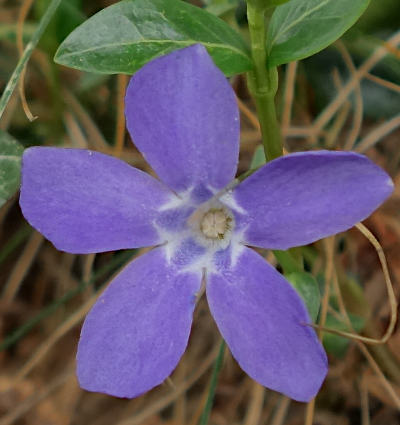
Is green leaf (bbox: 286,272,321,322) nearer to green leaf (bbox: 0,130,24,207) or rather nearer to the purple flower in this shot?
the purple flower

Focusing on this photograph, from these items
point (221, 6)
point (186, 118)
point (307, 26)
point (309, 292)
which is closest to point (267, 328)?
point (309, 292)

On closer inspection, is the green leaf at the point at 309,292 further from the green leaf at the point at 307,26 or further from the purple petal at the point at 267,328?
the green leaf at the point at 307,26

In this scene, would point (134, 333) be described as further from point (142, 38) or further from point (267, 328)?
point (142, 38)

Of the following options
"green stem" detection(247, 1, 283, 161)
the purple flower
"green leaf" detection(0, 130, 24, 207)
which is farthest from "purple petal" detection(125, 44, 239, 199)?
"green leaf" detection(0, 130, 24, 207)

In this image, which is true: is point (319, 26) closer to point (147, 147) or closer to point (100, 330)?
point (147, 147)

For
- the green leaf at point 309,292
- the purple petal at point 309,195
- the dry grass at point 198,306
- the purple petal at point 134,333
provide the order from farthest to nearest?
1. the dry grass at point 198,306
2. the green leaf at point 309,292
3. the purple petal at point 134,333
4. the purple petal at point 309,195

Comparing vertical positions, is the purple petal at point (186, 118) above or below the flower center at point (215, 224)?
above

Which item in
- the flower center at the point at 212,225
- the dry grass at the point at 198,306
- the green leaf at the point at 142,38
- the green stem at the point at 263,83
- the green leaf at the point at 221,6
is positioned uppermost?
the green leaf at the point at 142,38

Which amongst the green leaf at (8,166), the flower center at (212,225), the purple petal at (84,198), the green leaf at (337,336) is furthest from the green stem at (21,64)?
the green leaf at (337,336)
